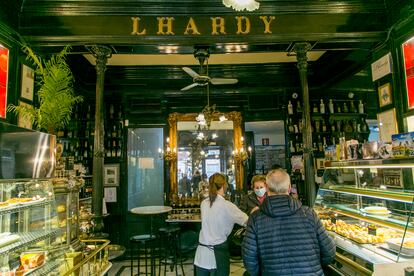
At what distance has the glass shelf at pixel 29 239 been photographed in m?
2.06

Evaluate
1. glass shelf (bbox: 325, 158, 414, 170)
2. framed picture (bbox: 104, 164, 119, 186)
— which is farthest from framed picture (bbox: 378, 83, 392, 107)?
framed picture (bbox: 104, 164, 119, 186)

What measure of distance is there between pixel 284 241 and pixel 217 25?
314 cm

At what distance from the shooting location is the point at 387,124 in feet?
13.5

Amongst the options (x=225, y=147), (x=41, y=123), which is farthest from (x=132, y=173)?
(x=41, y=123)

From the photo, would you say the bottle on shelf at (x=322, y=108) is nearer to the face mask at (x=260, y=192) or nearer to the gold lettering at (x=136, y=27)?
the face mask at (x=260, y=192)

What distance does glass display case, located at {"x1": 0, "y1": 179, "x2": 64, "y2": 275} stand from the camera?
7.72 ft

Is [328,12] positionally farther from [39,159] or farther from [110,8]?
[39,159]

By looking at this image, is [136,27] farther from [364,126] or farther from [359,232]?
[364,126]

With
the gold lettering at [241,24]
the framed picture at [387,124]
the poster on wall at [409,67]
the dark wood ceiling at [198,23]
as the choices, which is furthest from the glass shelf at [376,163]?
the gold lettering at [241,24]

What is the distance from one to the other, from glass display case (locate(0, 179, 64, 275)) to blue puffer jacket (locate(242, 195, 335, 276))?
1809 mm

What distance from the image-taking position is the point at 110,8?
13.0 feet

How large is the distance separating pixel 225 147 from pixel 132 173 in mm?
2253

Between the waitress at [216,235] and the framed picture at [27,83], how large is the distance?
111 inches

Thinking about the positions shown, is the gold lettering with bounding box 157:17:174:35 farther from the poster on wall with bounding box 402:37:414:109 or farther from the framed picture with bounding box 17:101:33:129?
the poster on wall with bounding box 402:37:414:109
